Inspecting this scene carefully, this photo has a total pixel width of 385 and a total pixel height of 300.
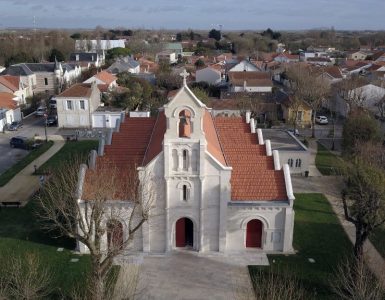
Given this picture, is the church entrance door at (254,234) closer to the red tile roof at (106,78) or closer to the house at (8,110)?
the house at (8,110)

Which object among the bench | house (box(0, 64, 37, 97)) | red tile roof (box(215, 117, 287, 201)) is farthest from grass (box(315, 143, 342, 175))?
house (box(0, 64, 37, 97))

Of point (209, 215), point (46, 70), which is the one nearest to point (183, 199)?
point (209, 215)

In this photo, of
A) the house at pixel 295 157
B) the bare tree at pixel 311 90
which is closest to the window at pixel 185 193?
the house at pixel 295 157

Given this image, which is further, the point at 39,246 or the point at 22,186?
the point at 22,186

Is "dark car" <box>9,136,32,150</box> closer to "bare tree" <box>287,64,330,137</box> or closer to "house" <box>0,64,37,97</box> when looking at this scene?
"house" <box>0,64,37,97</box>

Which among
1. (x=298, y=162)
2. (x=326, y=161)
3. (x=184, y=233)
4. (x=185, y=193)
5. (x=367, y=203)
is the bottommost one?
(x=326, y=161)

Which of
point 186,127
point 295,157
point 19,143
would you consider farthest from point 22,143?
point 186,127

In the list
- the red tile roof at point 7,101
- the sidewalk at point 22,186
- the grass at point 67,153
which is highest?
the red tile roof at point 7,101

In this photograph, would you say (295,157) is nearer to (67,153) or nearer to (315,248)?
(315,248)
